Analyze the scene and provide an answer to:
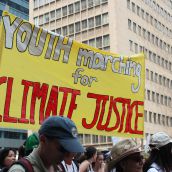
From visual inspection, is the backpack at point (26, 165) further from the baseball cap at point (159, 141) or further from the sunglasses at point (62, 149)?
the baseball cap at point (159, 141)

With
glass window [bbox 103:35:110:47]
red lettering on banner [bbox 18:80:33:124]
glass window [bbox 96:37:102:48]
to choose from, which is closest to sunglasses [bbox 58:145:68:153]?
red lettering on banner [bbox 18:80:33:124]

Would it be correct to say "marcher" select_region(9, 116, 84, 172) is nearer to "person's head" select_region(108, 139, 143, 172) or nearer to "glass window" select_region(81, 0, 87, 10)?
"person's head" select_region(108, 139, 143, 172)

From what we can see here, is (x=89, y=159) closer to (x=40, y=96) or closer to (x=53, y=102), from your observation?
(x=53, y=102)

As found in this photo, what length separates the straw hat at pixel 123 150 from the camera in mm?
3041

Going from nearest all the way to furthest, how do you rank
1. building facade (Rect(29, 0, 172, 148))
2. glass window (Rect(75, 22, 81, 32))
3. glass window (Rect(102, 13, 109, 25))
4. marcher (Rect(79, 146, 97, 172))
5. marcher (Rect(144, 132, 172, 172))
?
marcher (Rect(144, 132, 172, 172)), marcher (Rect(79, 146, 97, 172)), building facade (Rect(29, 0, 172, 148)), glass window (Rect(102, 13, 109, 25)), glass window (Rect(75, 22, 81, 32))

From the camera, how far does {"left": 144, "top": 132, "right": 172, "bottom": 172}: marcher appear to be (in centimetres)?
382

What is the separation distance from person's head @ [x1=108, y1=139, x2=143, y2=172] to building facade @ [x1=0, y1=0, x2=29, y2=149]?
55197 millimetres

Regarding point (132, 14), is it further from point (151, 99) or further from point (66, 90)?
point (66, 90)

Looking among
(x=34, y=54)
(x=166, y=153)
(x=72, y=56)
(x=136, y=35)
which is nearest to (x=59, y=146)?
(x=166, y=153)

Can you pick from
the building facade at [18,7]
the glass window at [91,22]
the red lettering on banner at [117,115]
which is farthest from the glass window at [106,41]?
the red lettering on banner at [117,115]

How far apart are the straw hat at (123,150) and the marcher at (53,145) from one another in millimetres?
749

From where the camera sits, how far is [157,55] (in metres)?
58.2

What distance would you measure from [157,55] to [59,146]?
186ft

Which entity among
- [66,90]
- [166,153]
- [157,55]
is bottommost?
[166,153]
